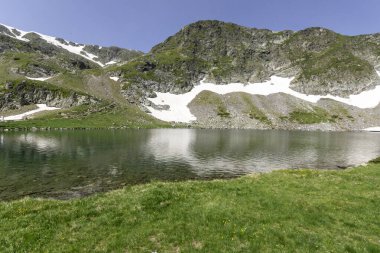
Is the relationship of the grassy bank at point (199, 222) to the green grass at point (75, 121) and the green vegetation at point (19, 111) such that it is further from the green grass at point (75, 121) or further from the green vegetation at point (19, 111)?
the green vegetation at point (19, 111)

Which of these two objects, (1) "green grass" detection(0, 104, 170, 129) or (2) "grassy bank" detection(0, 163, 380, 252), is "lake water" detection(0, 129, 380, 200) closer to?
(2) "grassy bank" detection(0, 163, 380, 252)

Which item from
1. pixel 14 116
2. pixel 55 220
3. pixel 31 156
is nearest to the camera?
pixel 55 220

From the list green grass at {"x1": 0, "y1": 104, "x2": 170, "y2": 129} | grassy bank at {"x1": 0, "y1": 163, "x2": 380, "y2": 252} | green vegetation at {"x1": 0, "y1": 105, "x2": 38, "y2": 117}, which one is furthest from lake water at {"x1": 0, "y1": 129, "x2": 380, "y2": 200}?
green vegetation at {"x1": 0, "y1": 105, "x2": 38, "y2": 117}

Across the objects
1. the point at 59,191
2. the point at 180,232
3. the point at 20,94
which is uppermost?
the point at 20,94

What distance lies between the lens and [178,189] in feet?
84.7

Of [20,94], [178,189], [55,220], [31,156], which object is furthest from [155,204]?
[20,94]

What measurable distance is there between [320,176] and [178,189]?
771 inches

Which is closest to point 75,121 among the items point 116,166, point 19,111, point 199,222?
point 19,111

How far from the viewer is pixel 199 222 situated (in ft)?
62.0

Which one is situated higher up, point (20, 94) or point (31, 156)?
point (20, 94)

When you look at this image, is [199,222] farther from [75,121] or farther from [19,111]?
[19,111]

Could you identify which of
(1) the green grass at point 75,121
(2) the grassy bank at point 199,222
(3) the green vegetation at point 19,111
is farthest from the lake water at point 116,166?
(3) the green vegetation at point 19,111

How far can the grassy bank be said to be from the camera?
16.0 meters

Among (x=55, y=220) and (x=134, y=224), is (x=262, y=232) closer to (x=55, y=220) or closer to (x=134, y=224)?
(x=134, y=224)
